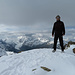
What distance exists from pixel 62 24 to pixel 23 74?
5.89 m

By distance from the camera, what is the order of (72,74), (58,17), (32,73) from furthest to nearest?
1. (58,17)
2. (32,73)
3. (72,74)

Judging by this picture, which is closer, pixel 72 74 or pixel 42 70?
pixel 72 74

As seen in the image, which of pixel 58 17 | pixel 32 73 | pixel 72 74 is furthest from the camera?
pixel 58 17

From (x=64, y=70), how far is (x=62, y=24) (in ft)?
16.1

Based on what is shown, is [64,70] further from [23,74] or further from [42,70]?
[23,74]

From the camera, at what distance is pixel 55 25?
25.7 ft

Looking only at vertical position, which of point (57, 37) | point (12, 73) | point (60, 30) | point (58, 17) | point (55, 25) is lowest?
point (12, 73)

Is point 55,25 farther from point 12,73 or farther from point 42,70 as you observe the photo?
point 12,73

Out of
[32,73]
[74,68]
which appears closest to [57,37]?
[74,68]

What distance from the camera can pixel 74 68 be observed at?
394 cm

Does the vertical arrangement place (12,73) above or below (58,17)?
below

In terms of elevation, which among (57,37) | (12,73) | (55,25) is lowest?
(12,73)

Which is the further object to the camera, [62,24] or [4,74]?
[62,24]

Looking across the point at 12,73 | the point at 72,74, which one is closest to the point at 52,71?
the point at 72,74
